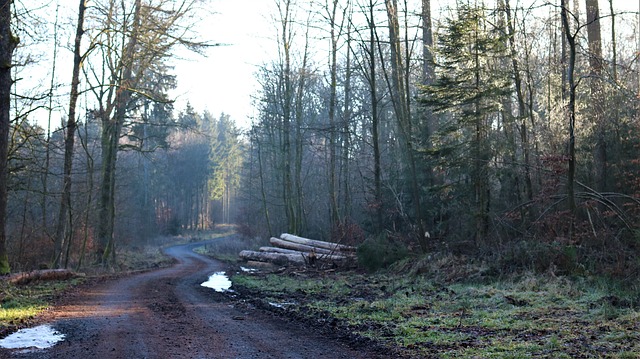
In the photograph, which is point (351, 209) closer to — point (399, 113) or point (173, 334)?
point (399, 113)

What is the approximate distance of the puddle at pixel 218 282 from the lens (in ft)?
54.8

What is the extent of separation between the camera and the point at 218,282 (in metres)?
19.0

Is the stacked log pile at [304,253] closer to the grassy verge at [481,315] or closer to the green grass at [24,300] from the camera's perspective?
the grassy verge at [481,315]

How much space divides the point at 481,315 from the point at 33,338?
7215mm

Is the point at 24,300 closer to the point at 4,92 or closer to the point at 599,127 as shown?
the point at 4,92

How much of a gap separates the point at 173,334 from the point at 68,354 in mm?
1757

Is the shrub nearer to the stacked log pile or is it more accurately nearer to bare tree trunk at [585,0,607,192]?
the stacked log pile

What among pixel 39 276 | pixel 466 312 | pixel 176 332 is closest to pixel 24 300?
pixel 39 276

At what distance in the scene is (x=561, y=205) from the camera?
56.0ft

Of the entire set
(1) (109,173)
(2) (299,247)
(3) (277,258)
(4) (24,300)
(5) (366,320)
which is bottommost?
(3) (277,258)

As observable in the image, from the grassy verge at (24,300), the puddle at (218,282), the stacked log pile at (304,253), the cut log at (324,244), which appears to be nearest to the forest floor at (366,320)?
the grassy verge at (24,300)

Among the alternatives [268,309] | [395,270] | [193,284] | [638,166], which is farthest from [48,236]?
[638,166]

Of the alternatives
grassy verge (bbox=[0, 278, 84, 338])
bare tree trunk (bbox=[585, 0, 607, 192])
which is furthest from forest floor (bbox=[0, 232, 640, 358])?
Result: bare tree trunk (bbox=[585, 0, 607, 192])

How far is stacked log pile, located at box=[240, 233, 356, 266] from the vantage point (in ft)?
71.9
